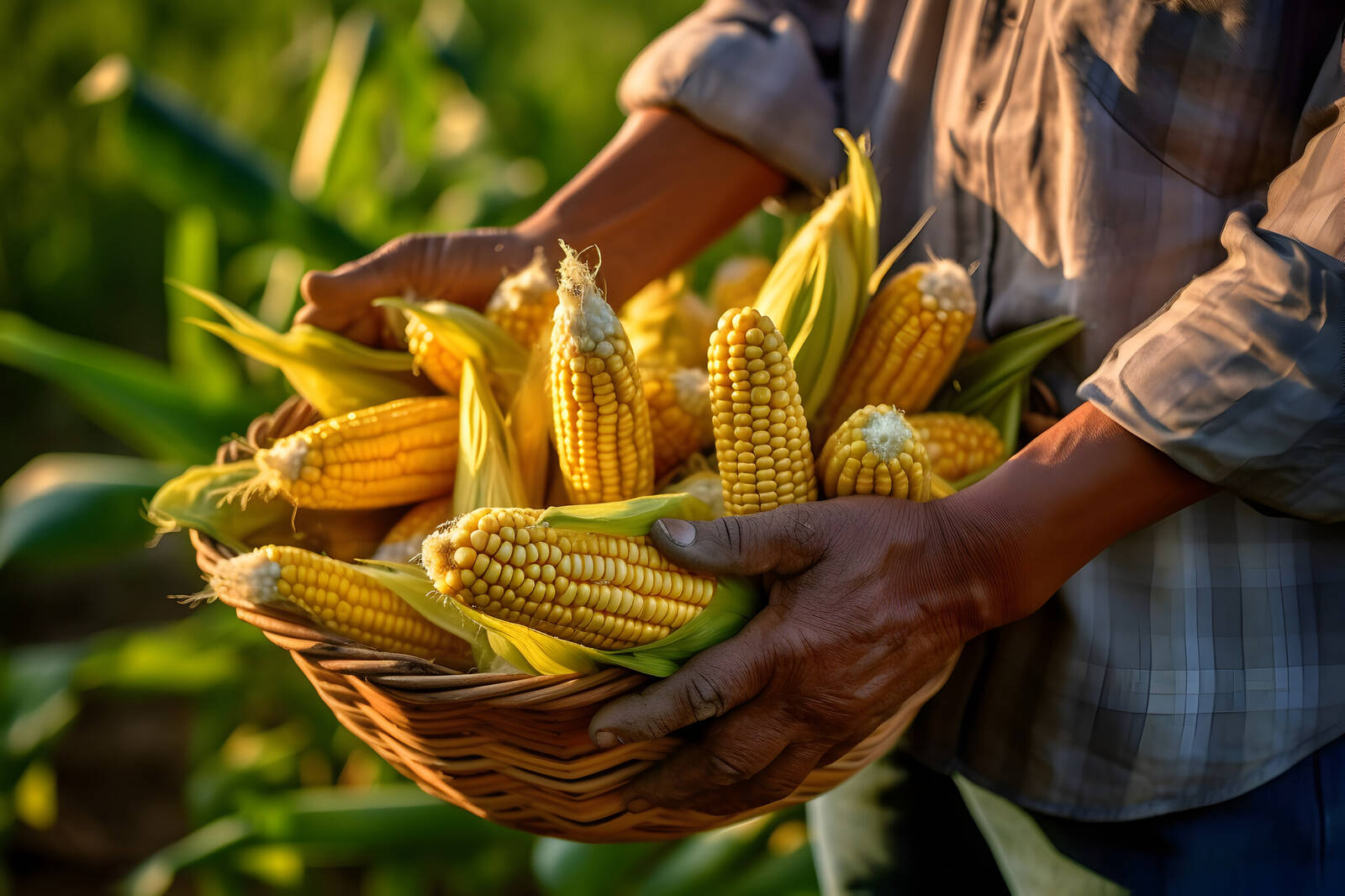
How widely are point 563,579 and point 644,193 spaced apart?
608mm

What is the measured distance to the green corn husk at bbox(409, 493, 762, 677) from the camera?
0.72 meters

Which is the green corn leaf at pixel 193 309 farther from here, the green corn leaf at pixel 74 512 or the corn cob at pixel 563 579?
the corn cob at pixel 563 579

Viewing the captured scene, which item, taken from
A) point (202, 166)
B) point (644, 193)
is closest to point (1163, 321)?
point (644, 193)

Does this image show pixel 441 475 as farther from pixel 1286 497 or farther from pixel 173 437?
pixel 173 437

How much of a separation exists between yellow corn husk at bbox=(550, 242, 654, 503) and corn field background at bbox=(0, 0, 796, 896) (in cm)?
91

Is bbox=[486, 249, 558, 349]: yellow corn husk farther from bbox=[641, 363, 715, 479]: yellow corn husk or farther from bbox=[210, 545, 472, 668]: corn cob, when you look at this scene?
bbox=[210, 545, 472, 668]: corn cob

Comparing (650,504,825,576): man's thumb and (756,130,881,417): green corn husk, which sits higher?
(756,130,881,417): green corn husk

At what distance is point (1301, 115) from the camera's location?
813 mm

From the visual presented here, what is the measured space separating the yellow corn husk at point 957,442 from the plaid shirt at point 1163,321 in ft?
0.33

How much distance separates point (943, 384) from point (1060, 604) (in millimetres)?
266

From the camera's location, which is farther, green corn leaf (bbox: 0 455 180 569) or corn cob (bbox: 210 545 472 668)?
green corn leaf (bbox: 0 455 180 569)

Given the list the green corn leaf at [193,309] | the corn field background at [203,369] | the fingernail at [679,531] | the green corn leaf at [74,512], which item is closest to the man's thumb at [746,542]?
the fingernail at [679,531]

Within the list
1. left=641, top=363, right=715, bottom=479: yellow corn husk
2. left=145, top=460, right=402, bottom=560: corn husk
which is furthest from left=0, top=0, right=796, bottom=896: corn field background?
left=641, top=363, right=715, bottom=479: yellow corn husk

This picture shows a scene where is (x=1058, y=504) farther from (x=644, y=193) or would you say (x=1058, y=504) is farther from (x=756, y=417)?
(x=644, y=193)
